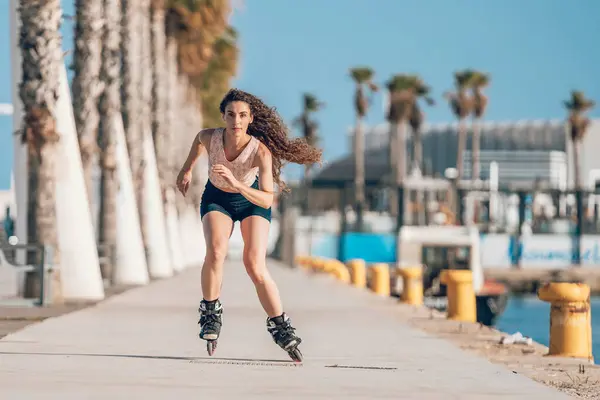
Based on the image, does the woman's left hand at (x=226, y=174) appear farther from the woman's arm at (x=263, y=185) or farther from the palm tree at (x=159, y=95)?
the palm tree at (x=159, y=95)

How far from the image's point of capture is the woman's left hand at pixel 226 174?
10.5 meters

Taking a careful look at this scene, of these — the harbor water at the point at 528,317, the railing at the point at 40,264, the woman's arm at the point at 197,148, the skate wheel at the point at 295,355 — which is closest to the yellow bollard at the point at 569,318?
the skate wheel at the point at 295,355

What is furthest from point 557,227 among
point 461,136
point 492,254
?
point 461,136

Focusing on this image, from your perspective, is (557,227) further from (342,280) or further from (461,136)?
(342,280)

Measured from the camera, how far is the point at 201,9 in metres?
45.1

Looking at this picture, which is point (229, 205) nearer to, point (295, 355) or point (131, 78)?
point (295, 355)

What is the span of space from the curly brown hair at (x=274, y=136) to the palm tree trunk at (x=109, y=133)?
1456 cm

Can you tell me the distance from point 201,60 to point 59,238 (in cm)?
2978

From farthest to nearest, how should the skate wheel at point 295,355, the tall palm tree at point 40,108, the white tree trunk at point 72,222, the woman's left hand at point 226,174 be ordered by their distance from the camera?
the white tree trunk at point 72,222
the tall palm tree at point 40,108
the skate wheel at point 295,355
the woman's left hand at point 226,174

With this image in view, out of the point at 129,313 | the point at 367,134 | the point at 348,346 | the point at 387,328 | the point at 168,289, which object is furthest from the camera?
the point at 367,134

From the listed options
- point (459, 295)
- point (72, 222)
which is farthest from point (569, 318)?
point (72, 222)

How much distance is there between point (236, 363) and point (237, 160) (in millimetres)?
1508

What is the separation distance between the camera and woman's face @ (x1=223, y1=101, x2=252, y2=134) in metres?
11.0

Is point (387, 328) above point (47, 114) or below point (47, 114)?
below
